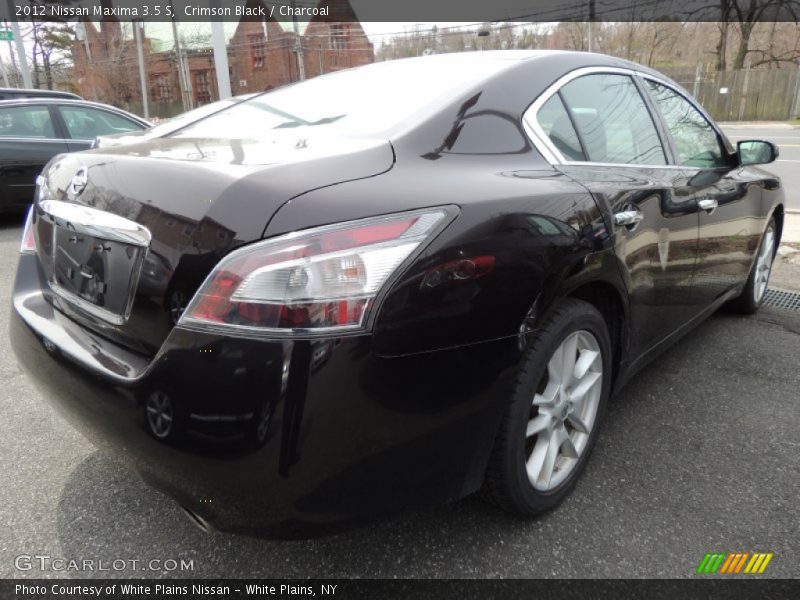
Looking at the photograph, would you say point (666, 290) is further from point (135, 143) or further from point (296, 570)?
point (135, 143)

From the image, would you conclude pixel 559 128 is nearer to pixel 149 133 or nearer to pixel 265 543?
pixel 149 133

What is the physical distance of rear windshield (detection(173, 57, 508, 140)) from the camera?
6.13 ft

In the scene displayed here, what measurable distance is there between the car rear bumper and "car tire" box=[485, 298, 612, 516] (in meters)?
0.11

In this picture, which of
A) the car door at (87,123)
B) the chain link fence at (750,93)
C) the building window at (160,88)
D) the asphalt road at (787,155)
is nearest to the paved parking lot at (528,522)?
the car door at (87,123)

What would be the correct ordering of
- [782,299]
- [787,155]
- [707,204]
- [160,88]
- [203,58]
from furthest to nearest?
[160,88] < [203,58] < [787,155] < [782,299] < [707,204]

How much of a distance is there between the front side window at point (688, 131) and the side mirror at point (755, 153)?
105 millimetres

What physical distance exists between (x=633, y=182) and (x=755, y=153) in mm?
1486

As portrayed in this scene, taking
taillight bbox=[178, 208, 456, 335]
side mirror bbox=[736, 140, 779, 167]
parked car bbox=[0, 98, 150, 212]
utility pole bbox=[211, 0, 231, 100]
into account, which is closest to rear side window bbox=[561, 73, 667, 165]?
side mirror bbox=[736, 140, 779, 167]

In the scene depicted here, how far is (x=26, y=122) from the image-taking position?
6.93 meters

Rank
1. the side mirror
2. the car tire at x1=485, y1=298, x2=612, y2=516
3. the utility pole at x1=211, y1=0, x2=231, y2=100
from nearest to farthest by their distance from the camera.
→ 1. the car tire at x1=485, y1=298, x2=612, y2=516
2. the side mirror
3. the utility pole at x1=211, y1=0, x2=231, y2=100

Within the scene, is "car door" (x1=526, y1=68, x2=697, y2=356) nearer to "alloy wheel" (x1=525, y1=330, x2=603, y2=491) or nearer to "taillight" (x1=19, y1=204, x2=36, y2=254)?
"alloy wheel" (x1=525, y1=330, x2=603, y2=491)

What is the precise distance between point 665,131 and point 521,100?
1109 millimetres

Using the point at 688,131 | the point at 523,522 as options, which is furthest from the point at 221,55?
the point at 523,522

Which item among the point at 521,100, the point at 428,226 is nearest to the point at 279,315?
the point at 428,226
